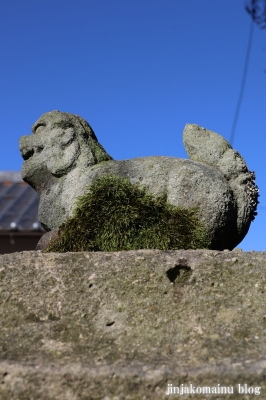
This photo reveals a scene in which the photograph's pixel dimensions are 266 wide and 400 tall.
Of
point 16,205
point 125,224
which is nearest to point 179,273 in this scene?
point 125,224

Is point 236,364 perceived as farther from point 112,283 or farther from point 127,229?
point 127,229

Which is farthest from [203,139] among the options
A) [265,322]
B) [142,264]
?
[265,322]

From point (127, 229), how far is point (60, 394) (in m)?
1.59

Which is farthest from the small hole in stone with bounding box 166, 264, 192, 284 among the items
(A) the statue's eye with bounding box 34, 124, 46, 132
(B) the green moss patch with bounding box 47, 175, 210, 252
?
(A) the statue's eye with bounding box 34, 124, 46, 132

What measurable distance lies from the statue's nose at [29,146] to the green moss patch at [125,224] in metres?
0.93

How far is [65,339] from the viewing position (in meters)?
3.10

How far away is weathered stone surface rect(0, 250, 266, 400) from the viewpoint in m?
2.77

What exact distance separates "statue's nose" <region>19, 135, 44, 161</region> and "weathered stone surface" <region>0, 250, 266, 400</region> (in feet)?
4.72

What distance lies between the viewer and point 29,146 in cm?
500

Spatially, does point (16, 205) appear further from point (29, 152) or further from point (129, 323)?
point (129, 323)

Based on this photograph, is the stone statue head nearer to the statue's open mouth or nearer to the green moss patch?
the statue's open mouth

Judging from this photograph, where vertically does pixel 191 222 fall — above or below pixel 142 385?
above

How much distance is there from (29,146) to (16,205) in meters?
5.40

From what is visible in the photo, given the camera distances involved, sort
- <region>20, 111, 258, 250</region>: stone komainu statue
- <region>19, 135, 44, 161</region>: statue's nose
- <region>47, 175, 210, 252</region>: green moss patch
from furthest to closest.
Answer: <region>19, 135, 44, 161</region>: statue's nose → <region>20, 111, 258, 250</region>: stone komainu statue → <region>47, 175, 210, 252</region>: green moss patch
